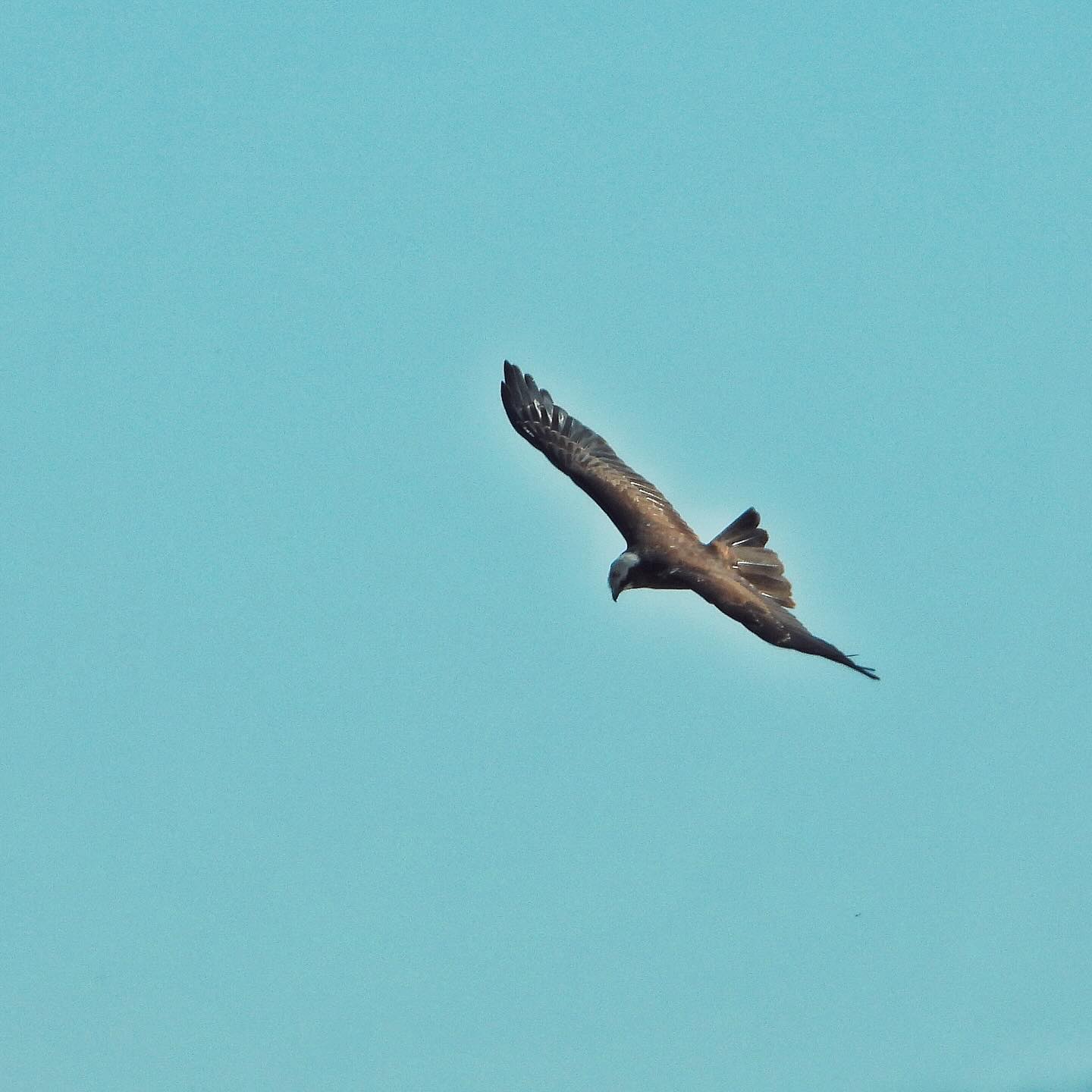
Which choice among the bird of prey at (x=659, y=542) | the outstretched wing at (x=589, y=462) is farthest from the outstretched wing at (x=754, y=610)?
the outstretched wing at (x=589, y=462)

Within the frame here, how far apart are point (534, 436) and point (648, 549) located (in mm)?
2975

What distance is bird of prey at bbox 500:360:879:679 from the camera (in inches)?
1053

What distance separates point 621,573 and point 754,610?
263 centimetres

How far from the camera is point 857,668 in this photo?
77.0 ft

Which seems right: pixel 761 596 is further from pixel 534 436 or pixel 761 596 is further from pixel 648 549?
pixel 534 436

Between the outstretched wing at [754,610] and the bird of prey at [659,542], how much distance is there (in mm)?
13

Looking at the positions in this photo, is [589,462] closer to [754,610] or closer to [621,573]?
[621,573]

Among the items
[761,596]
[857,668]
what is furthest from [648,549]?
[857,668]

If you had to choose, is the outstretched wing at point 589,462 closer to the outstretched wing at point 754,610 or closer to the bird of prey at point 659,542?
the bird of prey at point 659,542

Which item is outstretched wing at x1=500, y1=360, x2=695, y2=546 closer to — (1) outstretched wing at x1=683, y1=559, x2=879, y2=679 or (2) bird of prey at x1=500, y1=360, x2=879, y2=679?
(2) bird of prey at x1=500, y1=360, x2=879, y2=679

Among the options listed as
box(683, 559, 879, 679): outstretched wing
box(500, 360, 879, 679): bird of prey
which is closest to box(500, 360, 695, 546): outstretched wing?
box(500, 360, 879, 679): bird of prey

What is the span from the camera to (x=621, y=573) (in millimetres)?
28781

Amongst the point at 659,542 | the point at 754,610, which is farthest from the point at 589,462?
the point at 754,610

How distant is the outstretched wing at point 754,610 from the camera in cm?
2558
